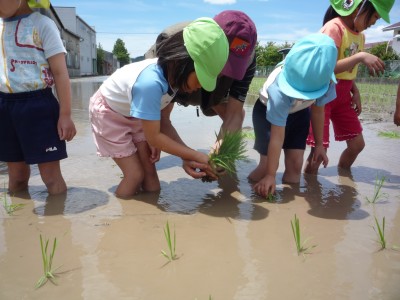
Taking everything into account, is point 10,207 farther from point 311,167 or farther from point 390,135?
point 390,135

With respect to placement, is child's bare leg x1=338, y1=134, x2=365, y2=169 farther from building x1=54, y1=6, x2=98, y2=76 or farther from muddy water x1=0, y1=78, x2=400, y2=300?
building x1=54, y1=6, x2=98, y2=76

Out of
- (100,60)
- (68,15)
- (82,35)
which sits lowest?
(100,60)

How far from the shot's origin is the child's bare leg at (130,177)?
233 cm

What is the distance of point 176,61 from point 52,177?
113cm

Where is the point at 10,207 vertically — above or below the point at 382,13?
below

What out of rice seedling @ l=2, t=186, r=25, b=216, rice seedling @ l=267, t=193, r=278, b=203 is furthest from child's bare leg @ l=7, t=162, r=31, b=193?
rice seedling @ l=267, t=193, r=278, b=203

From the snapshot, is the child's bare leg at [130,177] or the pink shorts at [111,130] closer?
the child's bare leg at [130,177]

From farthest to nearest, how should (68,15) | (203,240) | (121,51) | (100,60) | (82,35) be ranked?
(121,51) < (100,60) < (82,35) < (68,15) < (203,240)

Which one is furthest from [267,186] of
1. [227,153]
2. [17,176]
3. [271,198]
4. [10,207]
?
[17,176]

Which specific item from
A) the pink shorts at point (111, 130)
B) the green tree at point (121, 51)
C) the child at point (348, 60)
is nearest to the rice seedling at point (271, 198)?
the child at point (348, 60)

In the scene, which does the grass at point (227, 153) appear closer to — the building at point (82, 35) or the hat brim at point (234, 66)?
the hat brim at point (234, 66)

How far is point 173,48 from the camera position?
193 centimetres

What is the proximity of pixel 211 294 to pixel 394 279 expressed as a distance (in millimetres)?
677

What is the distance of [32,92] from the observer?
2227mm
